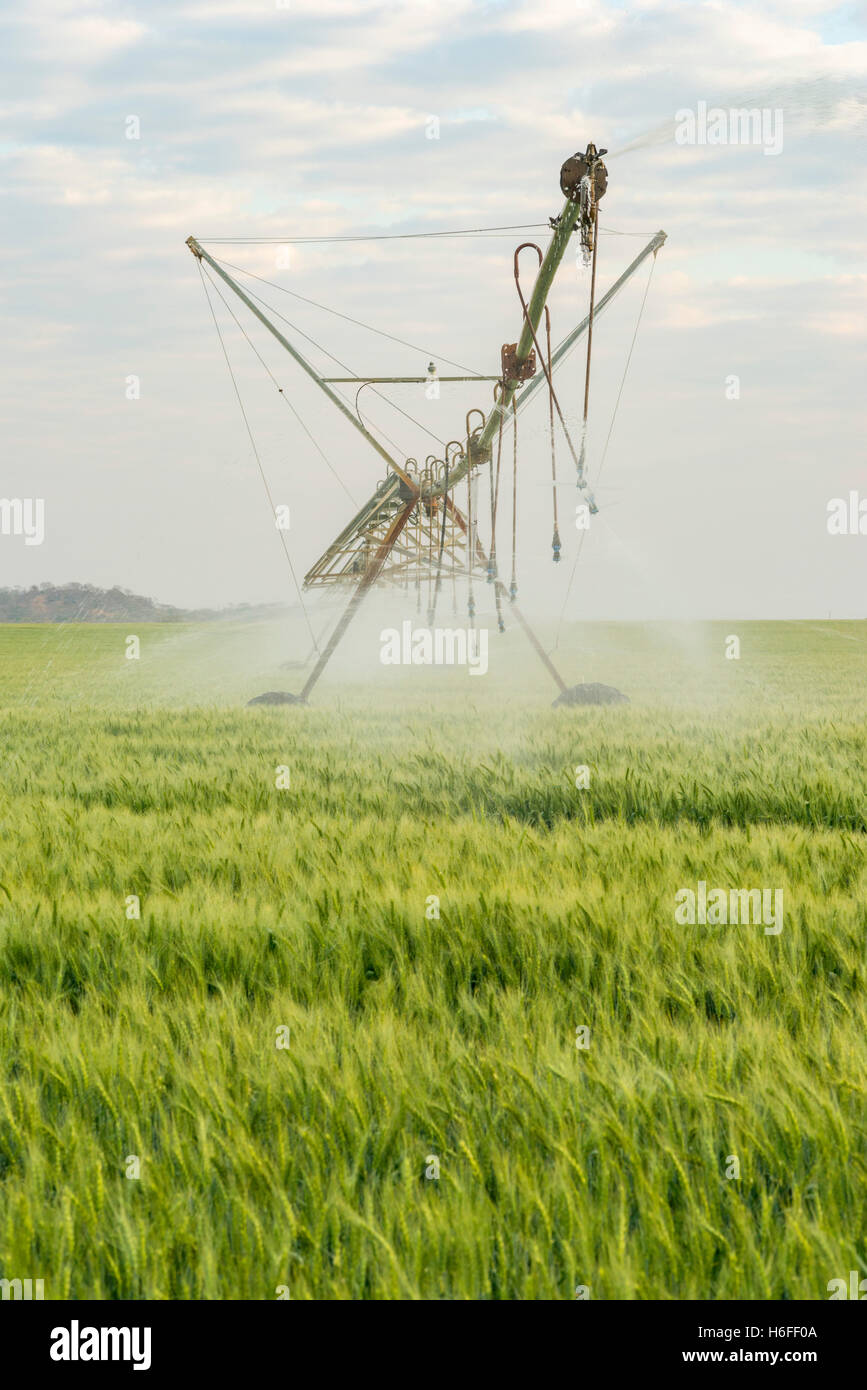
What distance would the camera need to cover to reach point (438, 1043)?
2734mm

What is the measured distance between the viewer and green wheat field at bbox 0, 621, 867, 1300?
6.33ft

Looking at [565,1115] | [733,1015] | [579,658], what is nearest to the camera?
[565,1115]

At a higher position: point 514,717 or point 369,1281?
point 514,717

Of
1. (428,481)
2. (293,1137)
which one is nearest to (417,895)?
(293,1137)

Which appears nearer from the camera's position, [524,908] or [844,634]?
[524,908]

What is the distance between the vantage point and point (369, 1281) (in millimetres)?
1899

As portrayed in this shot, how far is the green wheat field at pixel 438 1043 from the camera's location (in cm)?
193

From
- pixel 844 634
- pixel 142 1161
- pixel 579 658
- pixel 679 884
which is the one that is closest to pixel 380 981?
pixel 142 1161

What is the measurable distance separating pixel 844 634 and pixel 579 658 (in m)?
31.3

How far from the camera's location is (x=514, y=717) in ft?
39.5

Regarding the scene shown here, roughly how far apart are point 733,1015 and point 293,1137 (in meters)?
1.40

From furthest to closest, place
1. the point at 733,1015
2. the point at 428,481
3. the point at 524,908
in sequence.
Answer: the point at 428,481, the point at 524,908, the point at 733,1015
